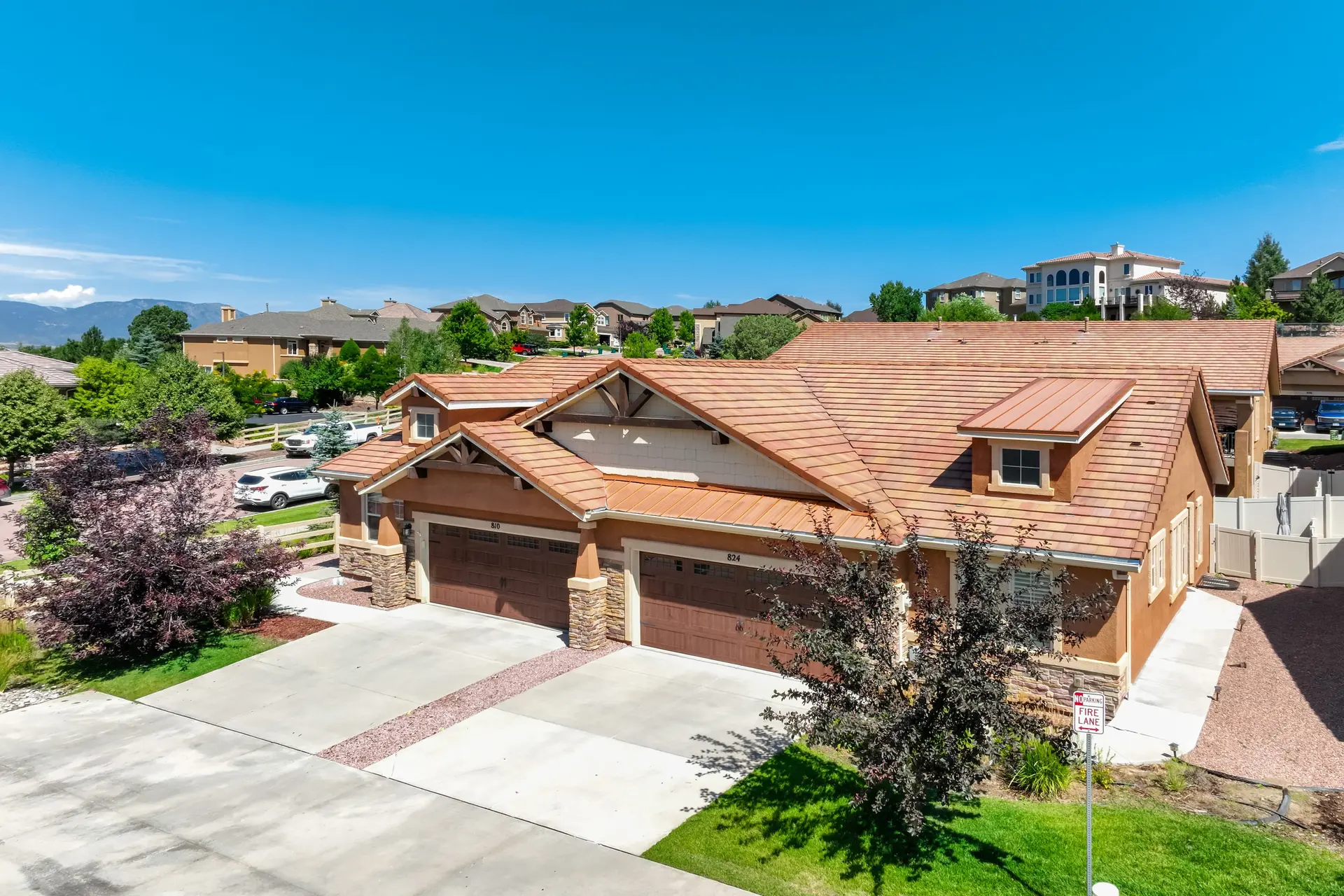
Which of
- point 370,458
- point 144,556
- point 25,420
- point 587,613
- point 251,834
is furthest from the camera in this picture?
point 25,420

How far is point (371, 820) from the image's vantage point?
1055cm

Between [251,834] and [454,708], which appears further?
[454,708]

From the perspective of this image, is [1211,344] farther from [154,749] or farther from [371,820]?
[154,749]

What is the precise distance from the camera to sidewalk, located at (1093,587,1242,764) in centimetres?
1234

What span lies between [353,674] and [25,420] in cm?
3129

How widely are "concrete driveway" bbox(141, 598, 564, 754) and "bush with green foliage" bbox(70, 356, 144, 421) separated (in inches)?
1371

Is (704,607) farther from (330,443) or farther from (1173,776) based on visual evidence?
(330,443)

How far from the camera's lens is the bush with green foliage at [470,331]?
78.7 m

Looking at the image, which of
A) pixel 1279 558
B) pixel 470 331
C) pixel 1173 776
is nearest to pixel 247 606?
pixel 1173 776

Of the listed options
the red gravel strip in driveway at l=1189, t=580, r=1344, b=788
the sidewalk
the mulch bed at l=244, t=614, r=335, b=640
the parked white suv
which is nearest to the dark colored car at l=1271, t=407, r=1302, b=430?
the red gravel strip in driveway at l=1189, t=580, r=1344, b=788

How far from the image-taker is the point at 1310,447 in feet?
137

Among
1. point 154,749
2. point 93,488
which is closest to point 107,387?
point 93,488

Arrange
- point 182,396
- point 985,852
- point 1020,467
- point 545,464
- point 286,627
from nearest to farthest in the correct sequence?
point 985,852, point 1020,467, point 545,464, point 286,627, point 182,396

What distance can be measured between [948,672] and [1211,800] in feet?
15.7
